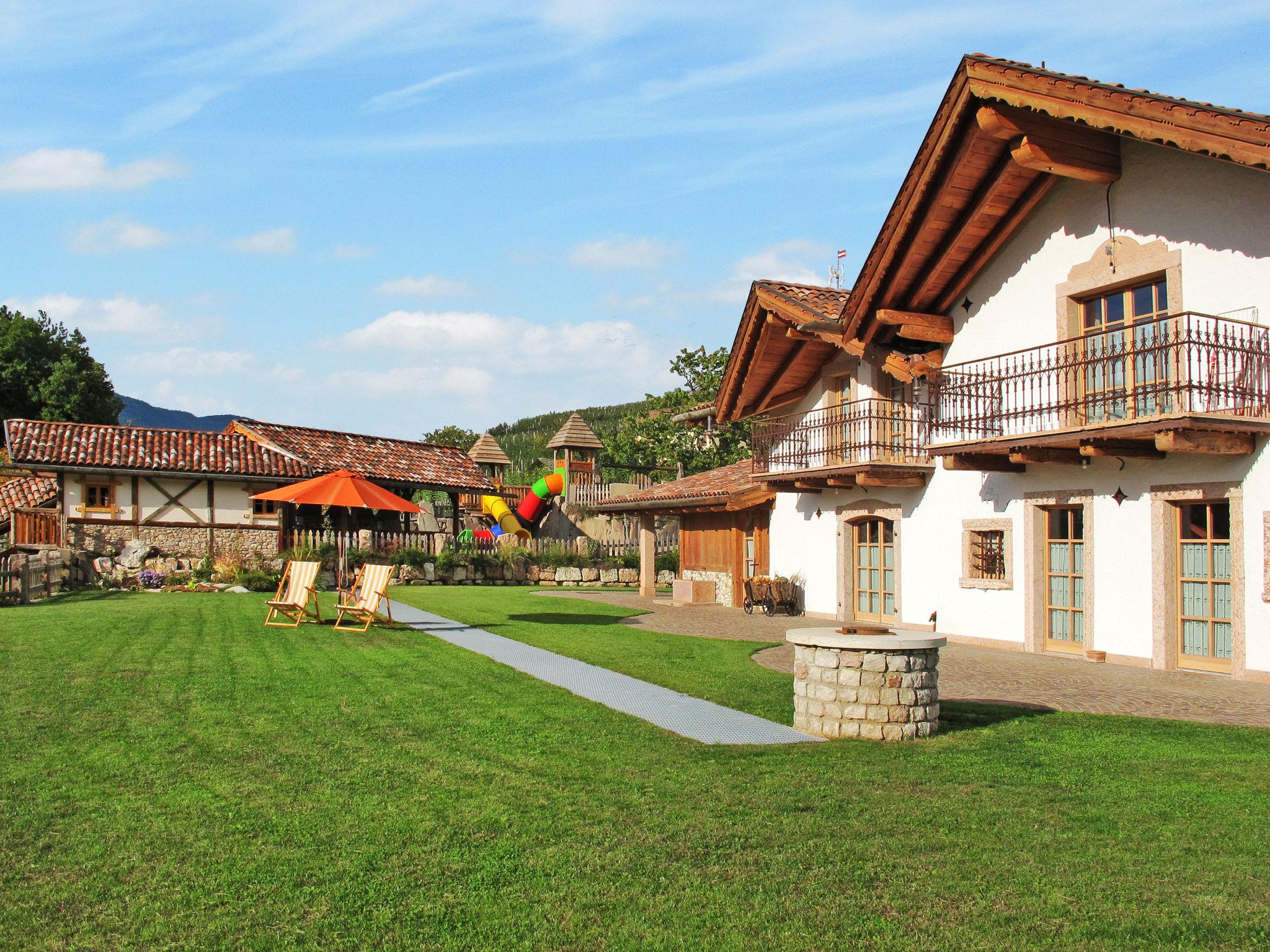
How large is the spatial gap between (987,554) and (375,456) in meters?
23.3

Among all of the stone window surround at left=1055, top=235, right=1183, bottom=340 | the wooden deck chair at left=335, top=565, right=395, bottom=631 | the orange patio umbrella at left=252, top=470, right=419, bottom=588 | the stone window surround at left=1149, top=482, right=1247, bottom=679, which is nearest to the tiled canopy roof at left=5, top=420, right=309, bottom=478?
the orange patio umbrella at left=252, top=470, right=419, bottom=588

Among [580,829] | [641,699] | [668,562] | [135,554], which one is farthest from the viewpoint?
[668,562]

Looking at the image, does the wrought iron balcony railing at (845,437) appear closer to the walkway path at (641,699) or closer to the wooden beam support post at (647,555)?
the wooden beam support post at (647,555)

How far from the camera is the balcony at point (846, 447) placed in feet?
57.9

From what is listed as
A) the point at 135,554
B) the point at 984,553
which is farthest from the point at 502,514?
the point at 984,553

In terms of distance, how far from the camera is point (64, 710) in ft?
28.1

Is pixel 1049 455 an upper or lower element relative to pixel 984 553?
upper

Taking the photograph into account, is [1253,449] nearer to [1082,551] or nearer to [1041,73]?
[1082,551]

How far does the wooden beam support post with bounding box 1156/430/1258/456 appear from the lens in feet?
38.5

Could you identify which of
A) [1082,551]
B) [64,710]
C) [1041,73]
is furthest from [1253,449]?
[64,710]

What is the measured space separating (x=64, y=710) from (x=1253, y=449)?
40.4 ft

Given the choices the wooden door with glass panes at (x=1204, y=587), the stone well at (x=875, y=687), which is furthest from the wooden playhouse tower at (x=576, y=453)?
the stone well at (x=875, y=687)

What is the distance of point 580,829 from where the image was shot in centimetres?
573

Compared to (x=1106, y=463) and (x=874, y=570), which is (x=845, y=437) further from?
(x=1106, y=463)
